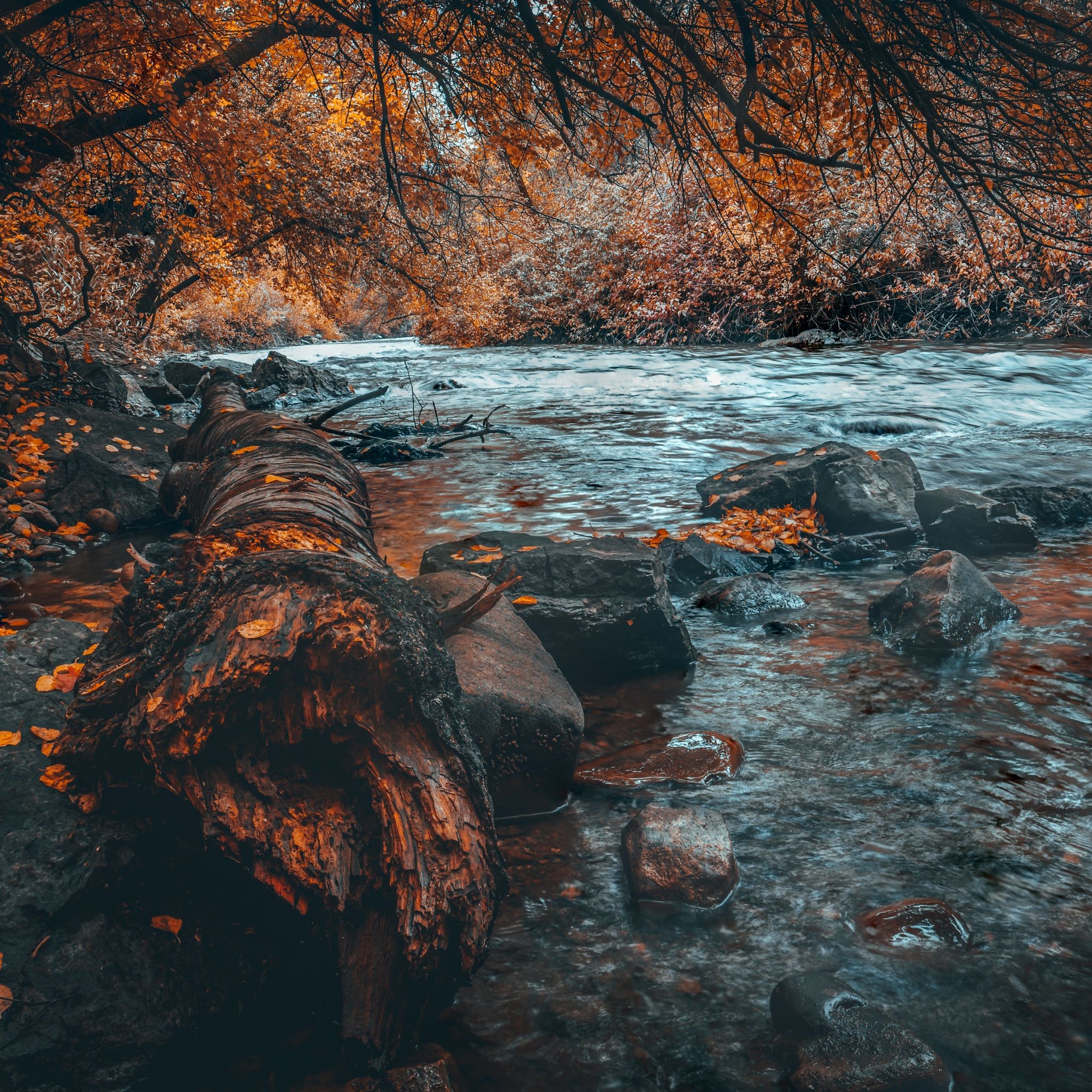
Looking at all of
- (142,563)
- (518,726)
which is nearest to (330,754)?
(518,726)

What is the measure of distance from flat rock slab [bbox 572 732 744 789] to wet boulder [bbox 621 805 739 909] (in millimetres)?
517

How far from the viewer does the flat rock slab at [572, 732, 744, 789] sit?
129 inches

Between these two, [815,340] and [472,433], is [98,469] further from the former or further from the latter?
[815,340]

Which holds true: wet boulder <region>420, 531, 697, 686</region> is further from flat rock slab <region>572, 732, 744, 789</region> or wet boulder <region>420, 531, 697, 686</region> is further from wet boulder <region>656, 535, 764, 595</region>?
wet boulder <region>656, 535, 764, 595</region>

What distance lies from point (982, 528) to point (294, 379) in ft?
53.3

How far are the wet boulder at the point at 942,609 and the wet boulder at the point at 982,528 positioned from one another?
4.89ft

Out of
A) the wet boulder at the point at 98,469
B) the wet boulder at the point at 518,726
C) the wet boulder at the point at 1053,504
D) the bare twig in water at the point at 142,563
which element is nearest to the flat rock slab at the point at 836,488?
the wet boulder at the point at 1053,504

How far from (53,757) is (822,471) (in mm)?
6196

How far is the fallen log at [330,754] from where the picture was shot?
205cm

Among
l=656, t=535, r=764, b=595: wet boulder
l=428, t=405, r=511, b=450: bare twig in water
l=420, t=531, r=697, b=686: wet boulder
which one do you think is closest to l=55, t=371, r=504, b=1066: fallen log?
l=420, t=531, r=697, b=686: wet boulder

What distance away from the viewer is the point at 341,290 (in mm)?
13203

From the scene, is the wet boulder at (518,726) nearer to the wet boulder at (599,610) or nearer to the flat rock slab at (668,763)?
the flat rock slab at (668,763)

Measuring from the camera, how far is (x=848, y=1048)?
1919mm

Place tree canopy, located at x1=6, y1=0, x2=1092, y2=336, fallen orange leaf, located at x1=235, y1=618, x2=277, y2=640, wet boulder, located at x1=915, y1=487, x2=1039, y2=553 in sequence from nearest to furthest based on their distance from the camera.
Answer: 1. fallen orange leaf, located at x1=235, y1=618, x2=277, y2=640
2. tree canopy, located at x1=6, y1=0, x2=1092, y2=336
3. wet boulder, located at x1=915, y1=487, x2=1039, y2=553
